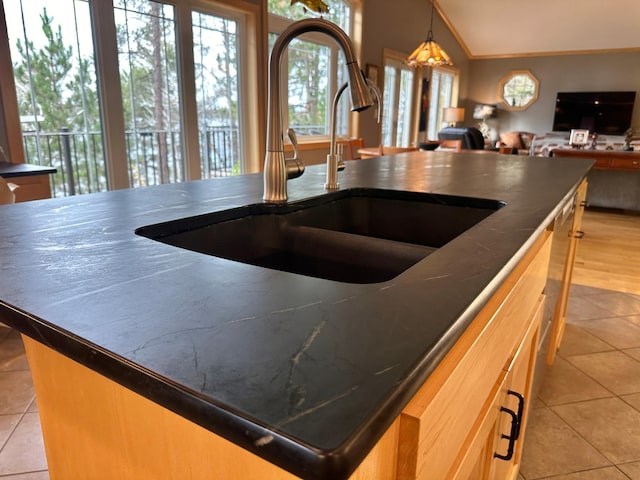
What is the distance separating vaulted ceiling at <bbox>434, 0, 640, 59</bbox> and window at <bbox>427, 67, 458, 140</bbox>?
0.87 meters

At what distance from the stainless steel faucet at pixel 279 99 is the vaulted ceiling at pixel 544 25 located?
863 cm

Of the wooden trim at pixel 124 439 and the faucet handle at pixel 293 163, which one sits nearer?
the wooden trim at pixel 124 439

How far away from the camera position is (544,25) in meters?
8.84

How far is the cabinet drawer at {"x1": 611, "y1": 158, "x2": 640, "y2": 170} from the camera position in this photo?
4967 mm

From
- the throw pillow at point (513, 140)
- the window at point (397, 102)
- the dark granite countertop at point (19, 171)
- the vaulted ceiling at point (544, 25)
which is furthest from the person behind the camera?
the throw pillow at point (513, 140)

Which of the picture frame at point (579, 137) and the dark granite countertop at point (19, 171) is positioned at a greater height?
the picture frame at point (579, 137)

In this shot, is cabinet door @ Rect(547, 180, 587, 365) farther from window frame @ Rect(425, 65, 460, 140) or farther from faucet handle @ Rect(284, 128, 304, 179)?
window frame @ Rect(425, 65, 460, 140)

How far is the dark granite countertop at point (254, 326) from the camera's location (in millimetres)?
364

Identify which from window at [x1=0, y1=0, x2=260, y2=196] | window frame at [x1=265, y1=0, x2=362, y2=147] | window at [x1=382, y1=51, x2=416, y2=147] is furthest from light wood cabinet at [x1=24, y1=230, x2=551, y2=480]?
window at [x1=382, y1=51, x2=416, y2=147]

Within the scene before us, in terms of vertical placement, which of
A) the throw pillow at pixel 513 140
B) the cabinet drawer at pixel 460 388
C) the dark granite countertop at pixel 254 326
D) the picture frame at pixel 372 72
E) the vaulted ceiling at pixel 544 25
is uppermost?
the vaulted ceiling at pixel 544 25

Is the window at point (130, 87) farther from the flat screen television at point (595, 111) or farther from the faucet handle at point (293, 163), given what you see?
the flat screen television at point (595, 111)

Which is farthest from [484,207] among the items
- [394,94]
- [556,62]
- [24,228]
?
[556,62]

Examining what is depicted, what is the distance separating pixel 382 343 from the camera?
1.52ft

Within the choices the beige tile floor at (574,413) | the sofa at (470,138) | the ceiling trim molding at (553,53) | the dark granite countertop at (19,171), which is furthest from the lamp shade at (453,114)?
the dark granite countertop at (19,171)
